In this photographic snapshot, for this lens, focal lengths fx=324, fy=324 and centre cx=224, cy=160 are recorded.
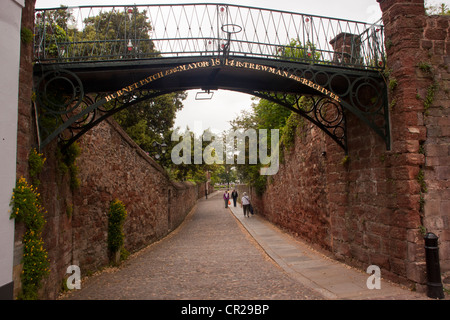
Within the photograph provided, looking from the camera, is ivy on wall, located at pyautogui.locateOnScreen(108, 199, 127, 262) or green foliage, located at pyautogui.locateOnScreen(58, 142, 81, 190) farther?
ivy on wall, located at pyautogui.locateOnScreen(108, 199, 127, 262)

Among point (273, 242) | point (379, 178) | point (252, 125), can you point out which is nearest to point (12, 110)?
point (379, 178)

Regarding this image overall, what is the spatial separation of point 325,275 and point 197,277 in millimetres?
2671

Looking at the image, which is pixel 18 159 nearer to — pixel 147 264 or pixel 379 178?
pixel 147 264

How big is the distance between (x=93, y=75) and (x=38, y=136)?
64.0 inches

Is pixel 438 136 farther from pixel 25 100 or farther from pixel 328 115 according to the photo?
pixel 25 100

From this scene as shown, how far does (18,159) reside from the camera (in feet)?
14.9

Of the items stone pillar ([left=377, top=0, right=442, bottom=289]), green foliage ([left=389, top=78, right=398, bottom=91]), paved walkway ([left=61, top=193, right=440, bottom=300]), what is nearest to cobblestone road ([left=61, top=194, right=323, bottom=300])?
paved walkway ([left=61, top=193, right=440, bottom=300])

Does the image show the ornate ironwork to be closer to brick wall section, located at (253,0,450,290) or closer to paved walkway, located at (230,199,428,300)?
brick wall section, located at (253,0,450,290)

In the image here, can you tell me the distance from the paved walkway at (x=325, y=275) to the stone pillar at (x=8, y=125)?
186 inches

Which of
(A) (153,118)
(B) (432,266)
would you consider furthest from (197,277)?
(A) (153,118)

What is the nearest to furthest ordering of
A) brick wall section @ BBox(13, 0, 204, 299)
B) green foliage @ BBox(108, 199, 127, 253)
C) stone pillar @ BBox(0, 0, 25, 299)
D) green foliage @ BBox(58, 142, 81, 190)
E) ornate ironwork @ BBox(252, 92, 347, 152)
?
stone pillar @ BBox(0, 0, 25, 299), brick wall section @ BBox(13, 0, 204, 299), green foliage @ BBox(58, 142, 81, 190), ornate ironwork @ BBox(252, 92, 347, 152), green foliage @ BBox(108, 199, 127, 253)

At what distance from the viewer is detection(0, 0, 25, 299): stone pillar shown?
413 cm

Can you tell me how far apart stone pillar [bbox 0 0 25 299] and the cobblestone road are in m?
1.84

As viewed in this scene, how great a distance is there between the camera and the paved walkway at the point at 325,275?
17.5 feet
